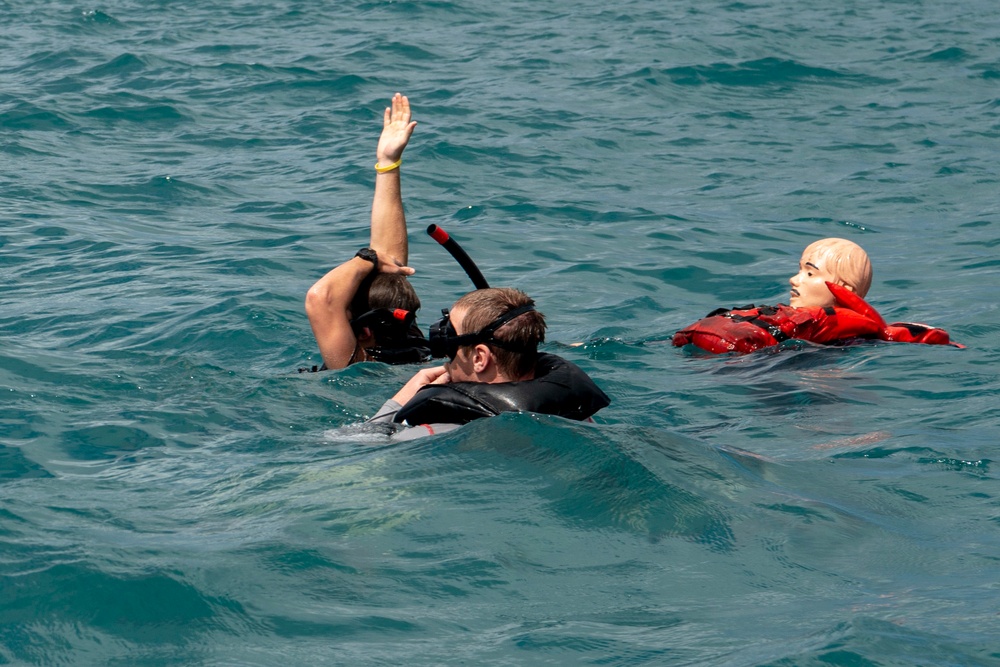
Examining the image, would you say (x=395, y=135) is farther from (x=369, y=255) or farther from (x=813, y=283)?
(x=813, y=283)

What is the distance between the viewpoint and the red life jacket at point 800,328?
7.89 m

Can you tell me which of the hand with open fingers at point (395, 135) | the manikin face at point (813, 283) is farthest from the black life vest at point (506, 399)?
the manikin face at point (813, 283)

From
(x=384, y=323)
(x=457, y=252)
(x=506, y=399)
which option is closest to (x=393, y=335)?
(x=384, y=323)

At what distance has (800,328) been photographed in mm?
8031

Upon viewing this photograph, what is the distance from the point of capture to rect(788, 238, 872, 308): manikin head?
322 inches

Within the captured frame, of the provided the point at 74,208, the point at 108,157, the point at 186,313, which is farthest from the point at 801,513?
the point at 108,157

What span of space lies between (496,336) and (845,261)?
3.74 meters

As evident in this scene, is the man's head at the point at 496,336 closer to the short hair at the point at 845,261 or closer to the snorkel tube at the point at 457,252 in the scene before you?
the snorkel tube at the point at 457,252

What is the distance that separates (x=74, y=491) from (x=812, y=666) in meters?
3.15

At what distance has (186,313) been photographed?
29.1 ft

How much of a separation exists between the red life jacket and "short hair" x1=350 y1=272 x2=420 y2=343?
7.07ft

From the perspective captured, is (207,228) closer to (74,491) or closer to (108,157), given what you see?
(108,157)

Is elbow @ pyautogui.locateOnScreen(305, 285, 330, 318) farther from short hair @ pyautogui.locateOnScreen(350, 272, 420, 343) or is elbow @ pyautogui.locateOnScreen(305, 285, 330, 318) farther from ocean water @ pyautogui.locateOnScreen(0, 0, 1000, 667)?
A: ocean water @ pyautogui.locateOnScreen(0, 0, 1000, 667)

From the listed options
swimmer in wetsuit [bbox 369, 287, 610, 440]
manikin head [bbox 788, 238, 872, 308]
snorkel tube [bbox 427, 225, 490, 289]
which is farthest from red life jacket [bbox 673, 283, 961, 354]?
swimmer in wetsuit [bbox 369, 287, 610, 440]
